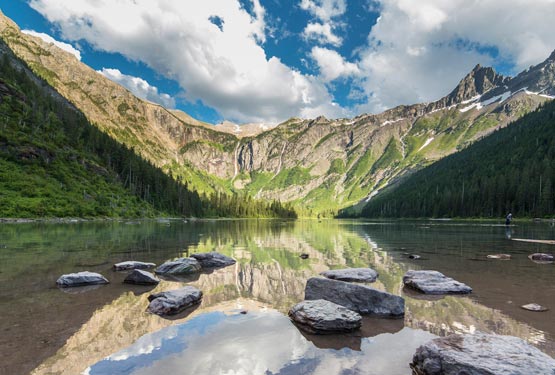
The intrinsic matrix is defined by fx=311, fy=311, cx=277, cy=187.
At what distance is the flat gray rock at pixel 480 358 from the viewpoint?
20.0 feet

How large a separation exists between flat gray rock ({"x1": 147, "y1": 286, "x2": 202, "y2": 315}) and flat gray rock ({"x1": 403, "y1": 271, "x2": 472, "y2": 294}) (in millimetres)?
10600

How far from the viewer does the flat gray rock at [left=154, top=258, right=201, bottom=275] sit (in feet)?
62.7

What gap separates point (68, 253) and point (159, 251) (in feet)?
23.6

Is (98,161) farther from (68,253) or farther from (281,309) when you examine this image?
(281,309)

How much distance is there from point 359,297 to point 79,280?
13428mm

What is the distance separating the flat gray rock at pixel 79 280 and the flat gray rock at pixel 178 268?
353cm

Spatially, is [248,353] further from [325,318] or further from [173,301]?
[173,301]

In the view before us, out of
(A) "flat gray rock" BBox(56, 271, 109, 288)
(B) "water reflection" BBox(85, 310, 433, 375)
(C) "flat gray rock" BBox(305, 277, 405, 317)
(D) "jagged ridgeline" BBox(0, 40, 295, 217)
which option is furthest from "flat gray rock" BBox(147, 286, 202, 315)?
(D) "jagged ridgeline" BBox(0, 40, 295, 217)

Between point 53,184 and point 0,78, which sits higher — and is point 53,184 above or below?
below

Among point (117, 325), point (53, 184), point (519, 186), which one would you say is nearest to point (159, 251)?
point (117, 325)

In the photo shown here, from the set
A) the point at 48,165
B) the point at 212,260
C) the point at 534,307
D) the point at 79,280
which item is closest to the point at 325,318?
the point at 534,307

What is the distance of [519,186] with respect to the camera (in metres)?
128

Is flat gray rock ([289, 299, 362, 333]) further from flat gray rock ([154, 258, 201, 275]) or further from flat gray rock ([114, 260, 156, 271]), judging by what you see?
flat gray rock ([114, 260, 156, 271])

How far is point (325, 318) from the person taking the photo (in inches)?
393
